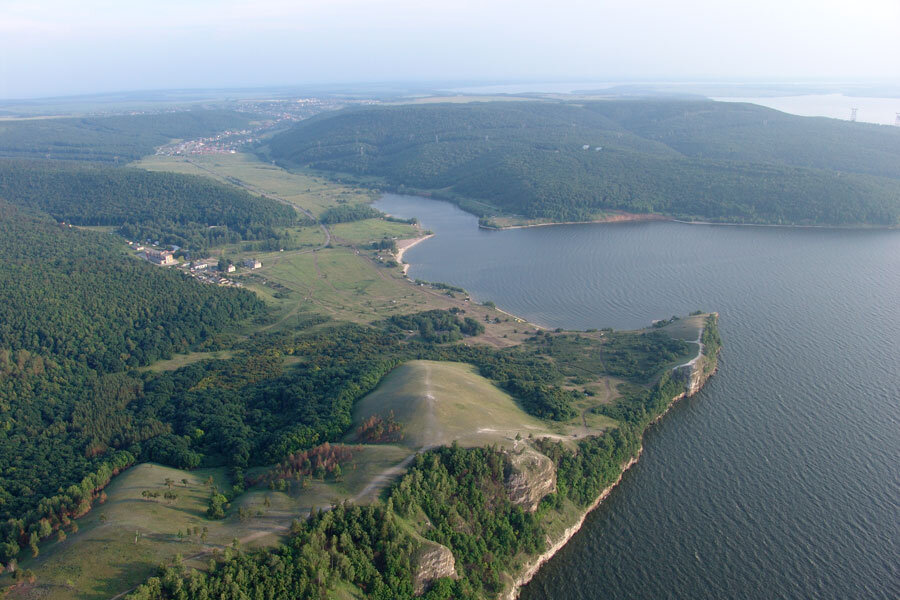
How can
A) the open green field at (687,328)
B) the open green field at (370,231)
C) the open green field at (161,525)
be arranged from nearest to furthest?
the open green field at (161,525) → the open green field at (687,328) → the open green field at (370,231)

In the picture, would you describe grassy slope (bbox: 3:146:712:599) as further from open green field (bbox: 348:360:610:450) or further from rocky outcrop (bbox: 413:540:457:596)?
rocky outcrop (bbox: 413:540:457:596)

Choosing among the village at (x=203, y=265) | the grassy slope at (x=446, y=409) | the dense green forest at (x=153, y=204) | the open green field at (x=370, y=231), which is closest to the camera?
the grassy slope at (x=446, y=409)

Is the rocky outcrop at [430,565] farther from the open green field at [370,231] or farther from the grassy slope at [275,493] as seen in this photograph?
the open green field at [370,231]

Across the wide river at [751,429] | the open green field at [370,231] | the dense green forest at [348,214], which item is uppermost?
the dense green forest at [348,214]

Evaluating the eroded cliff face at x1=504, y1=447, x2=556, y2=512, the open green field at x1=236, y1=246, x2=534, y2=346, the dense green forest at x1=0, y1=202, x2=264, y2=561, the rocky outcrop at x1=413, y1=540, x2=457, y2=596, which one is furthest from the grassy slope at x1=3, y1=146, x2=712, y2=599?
the rocky outcrop at x1=413, y1=540, x2=457, y2=596

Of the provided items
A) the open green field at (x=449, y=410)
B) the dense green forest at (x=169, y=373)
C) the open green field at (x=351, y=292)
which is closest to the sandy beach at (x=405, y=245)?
the open green field at (x=351, y=292)

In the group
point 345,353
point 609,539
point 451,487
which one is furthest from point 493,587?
point 345,353

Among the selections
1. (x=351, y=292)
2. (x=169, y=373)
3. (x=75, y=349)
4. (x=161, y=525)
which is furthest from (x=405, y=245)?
(x=161, y=525)

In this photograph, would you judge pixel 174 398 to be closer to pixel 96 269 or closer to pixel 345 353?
pixel 345 353
